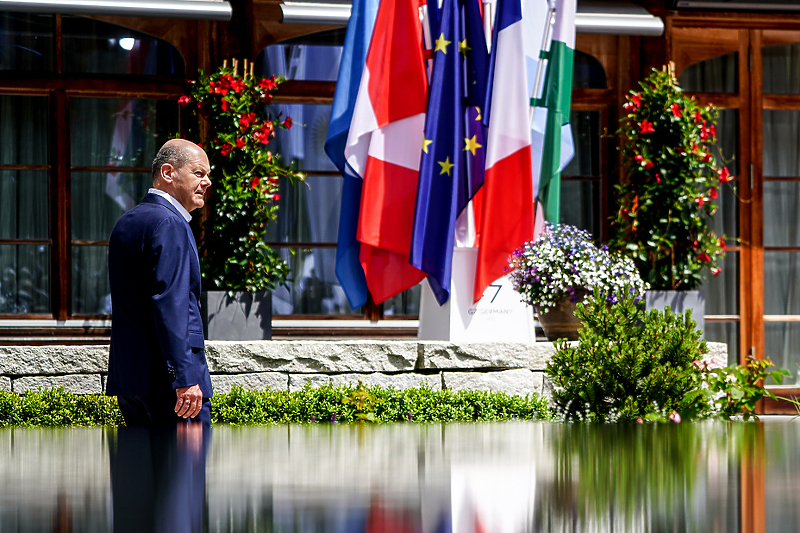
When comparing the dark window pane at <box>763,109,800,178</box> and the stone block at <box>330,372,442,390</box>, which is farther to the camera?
the dark window pane at <box>763,109,800,178</box>

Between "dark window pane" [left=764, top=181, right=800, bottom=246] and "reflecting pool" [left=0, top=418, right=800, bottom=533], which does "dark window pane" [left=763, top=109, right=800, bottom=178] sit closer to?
"dark window pane" [left=764, top=181, right=800, bottom=246]

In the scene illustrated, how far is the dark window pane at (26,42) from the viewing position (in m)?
7.19

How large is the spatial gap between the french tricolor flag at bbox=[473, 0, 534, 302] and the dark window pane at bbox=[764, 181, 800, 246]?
3047mm

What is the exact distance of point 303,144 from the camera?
7.52 meters

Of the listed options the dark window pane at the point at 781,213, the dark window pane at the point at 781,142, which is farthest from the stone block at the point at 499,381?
the dark window pane at the point at 781,142

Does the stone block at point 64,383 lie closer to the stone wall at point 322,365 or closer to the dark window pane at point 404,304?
the stone wall at point 322,365

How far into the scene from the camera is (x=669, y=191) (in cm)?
662

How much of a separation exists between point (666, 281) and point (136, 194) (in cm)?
428

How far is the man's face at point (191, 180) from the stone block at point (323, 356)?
97.2 inches

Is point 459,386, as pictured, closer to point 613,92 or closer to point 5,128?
point 613,92

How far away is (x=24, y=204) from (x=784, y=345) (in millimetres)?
6626

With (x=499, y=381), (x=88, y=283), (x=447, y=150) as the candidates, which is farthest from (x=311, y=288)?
(x=499, y=381)

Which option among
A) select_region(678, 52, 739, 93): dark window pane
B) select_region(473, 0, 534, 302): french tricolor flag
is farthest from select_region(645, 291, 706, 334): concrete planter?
select_region(678, 52, 739, 93): dark window pane

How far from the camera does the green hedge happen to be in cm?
531
